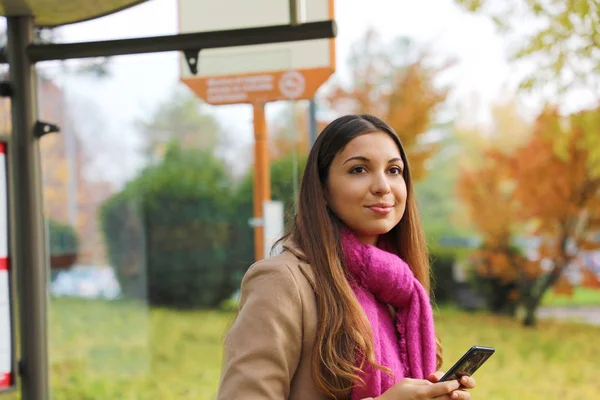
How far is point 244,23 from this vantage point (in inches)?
160

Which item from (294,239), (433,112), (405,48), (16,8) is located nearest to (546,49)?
(433,112)

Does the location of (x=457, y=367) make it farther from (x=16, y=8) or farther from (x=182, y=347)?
(x=182, y=347)

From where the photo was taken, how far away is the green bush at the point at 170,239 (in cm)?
521

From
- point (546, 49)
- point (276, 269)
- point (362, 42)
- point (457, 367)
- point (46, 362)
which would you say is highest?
point (362, 42)

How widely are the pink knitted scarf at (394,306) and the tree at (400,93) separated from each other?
8228mm

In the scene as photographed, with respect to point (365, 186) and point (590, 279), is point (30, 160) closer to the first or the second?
point (365, 186)

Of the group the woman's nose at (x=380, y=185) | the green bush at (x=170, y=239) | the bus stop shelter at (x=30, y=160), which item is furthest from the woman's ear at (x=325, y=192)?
the green bush at (x=170, y=239)

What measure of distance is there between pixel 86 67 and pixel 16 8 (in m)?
2.34

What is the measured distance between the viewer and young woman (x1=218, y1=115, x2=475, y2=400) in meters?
1.68

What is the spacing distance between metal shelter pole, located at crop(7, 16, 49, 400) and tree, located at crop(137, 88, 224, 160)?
8.44ft

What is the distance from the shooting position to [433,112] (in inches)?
408

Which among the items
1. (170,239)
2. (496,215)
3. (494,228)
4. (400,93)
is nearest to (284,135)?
(170,239)

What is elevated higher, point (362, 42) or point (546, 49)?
point (362, 42)

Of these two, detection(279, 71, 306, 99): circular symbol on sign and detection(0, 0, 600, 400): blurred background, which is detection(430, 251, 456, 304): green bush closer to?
detection(0, 0, 600, 400): blurred background
